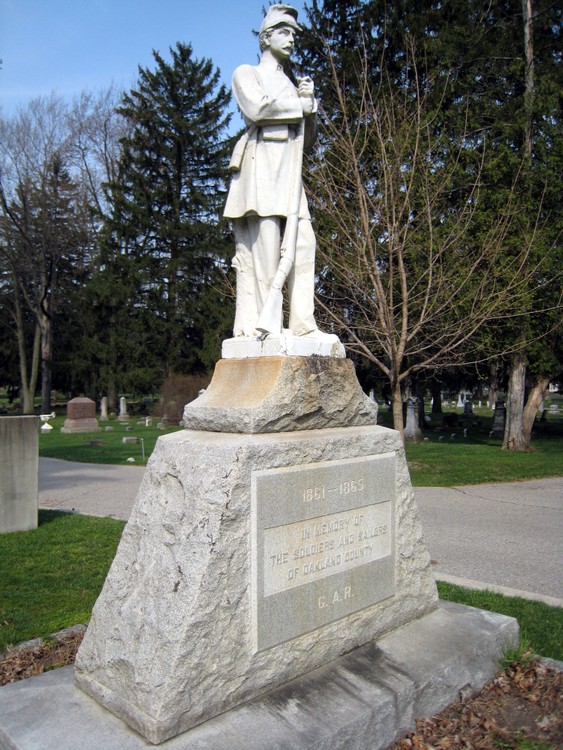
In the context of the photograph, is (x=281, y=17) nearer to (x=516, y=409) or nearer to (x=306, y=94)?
(x=306, y=94)

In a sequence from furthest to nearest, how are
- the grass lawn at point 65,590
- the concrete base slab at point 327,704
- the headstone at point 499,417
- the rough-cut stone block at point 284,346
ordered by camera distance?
the headstone at point 499,417 < the grass lawn at point 65,590 < the rough-cut stone block at point 284,346 < the concrete base slab at point 327,704

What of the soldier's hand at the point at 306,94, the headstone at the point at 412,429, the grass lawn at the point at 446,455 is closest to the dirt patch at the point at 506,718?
the soldier's hand at the point at 306,94

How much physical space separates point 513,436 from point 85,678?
1500cm

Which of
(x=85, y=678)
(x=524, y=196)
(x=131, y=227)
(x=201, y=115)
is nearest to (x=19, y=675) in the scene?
(x=85, y=678)

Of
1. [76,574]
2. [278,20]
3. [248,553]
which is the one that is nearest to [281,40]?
[278,20]

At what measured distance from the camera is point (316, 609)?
311cm

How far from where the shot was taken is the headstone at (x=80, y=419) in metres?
21.5

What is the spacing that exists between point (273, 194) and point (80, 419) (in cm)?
1982

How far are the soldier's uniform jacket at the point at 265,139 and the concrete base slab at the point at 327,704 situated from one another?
250cm

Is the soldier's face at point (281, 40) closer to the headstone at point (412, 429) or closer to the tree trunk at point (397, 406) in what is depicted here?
the tree trunk at point (397, 406)

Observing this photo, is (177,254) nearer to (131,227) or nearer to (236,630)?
(131,227)

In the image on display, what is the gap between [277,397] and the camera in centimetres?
305

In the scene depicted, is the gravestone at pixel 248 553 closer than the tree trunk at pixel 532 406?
Yes

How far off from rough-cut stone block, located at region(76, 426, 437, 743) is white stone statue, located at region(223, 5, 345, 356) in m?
0.75
